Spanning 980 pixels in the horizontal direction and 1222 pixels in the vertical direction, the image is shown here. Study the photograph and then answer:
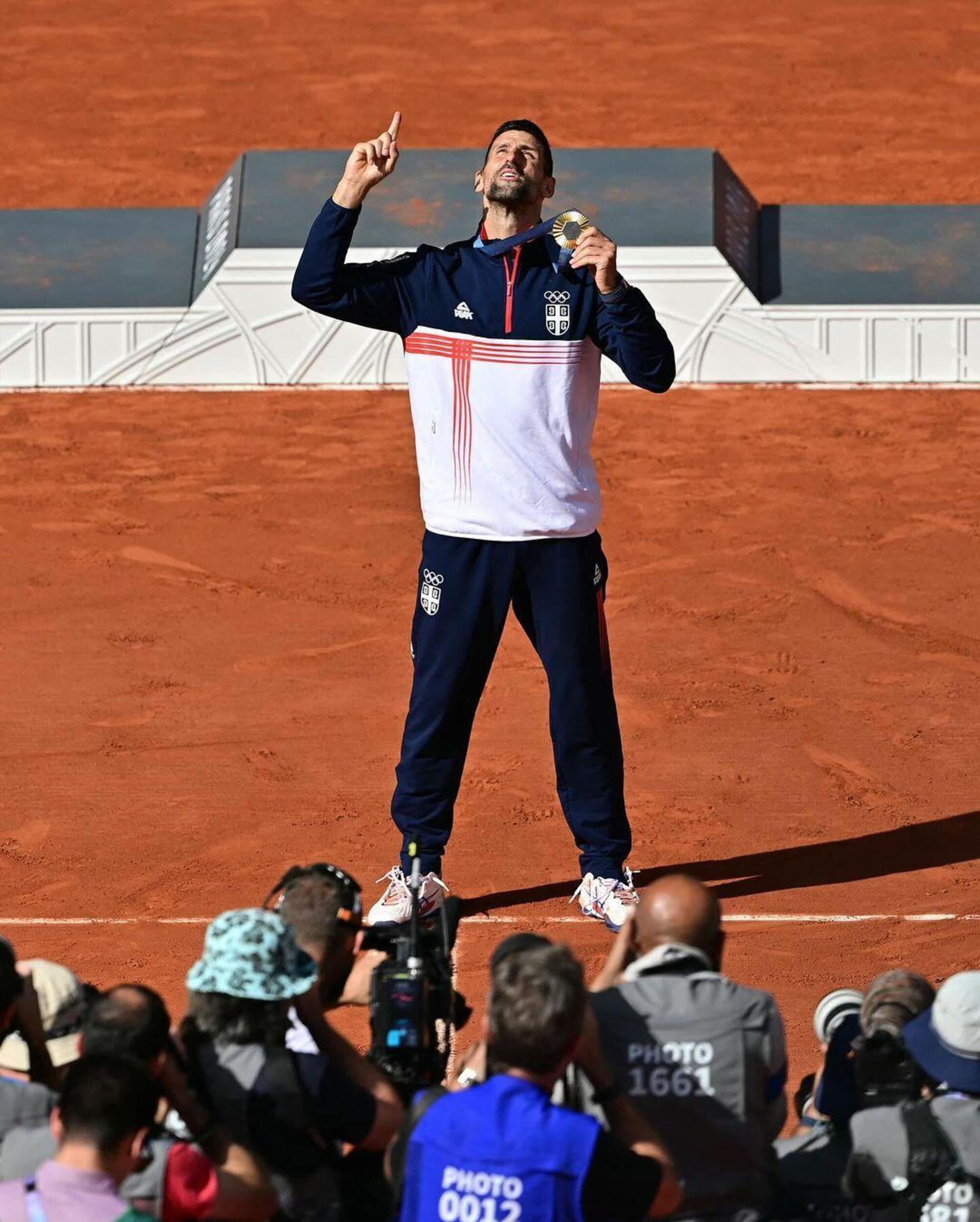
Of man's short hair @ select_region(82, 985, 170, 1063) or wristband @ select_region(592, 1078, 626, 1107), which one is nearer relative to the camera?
man's short hair @ select_region(82, 985, 170, 1063)

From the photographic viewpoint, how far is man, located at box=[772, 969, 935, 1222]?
464cm

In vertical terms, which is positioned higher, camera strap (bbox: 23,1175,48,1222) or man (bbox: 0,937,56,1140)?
man (bbox: 0,937,56,1140)

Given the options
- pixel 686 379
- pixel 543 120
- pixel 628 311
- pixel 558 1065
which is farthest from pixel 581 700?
pixel 543 120

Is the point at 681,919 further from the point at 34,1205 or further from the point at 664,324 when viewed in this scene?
the point at 664,324

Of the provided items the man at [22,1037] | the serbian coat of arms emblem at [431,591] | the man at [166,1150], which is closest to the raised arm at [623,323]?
the serbian coat of arms emblem at [431,591]

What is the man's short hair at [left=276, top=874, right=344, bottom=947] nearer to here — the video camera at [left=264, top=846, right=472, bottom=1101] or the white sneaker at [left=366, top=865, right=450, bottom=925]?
the video camera at [left=264, top=846, right=472, bottom=1101]

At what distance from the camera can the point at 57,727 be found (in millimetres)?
9898

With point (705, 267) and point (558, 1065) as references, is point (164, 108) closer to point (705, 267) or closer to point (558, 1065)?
point (705, 267)

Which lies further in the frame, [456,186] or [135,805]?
[456,186]

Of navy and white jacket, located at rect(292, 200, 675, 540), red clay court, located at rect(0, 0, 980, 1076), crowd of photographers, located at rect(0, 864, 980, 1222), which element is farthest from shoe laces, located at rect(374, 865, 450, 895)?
crowd of photographers, located at rect(0, 864, 980, 1222)

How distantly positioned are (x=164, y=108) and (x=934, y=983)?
58.1ft

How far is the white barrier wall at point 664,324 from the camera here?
49.7 feet

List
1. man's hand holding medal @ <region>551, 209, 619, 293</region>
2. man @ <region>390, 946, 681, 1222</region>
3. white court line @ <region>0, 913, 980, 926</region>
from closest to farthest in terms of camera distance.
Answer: man @ <region>390, 946, 681, 1222</region>
man's hand holding medal @ <region>551, 209, 619, 293</region>
white court line @ <region>0, 913, 980, 926</region>

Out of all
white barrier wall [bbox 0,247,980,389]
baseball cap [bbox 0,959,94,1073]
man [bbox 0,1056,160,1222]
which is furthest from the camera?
white barrier wall [bbox 0,247,980,389]
